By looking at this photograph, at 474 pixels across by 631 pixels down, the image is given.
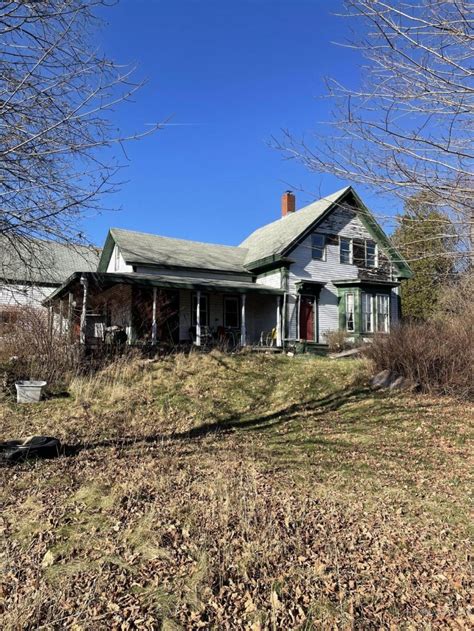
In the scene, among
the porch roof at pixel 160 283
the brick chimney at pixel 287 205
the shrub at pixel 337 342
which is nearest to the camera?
the porch roof at pixel 160 283

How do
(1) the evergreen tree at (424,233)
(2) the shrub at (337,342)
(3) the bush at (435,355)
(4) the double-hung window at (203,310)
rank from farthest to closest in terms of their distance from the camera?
(4) the double-hung window at (203,310) < (2) the shrub at (337,342) < (3) the bush at (435,355) < (1) the evergreen tree at (424,233)

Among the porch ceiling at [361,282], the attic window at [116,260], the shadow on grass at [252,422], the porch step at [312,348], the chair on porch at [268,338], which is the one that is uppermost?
the attic window at [116,260]

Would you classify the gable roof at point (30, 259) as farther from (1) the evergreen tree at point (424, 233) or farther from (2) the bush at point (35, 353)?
(2) the bush at point (35, 353)

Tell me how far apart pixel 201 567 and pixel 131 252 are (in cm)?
1786

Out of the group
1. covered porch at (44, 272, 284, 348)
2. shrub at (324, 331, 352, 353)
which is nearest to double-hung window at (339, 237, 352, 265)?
covered porch at (44, 272, 284, 348)

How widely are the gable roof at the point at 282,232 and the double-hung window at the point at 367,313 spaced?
4288mm

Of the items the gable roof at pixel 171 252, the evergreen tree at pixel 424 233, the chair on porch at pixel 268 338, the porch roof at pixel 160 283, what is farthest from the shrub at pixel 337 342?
the evergreen tree at pixel 424 233

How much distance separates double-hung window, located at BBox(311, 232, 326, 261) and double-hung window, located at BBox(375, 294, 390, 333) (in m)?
3.24

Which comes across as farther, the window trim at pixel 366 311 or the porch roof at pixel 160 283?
the window trim at pixel 366 311

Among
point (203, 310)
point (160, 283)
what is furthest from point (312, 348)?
point (160, 283)

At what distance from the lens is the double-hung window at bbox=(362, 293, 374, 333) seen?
21.6 metres

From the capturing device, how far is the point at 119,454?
727cm

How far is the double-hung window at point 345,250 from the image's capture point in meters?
22.7

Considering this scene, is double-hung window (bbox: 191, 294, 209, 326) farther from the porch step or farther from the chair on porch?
the porch step
